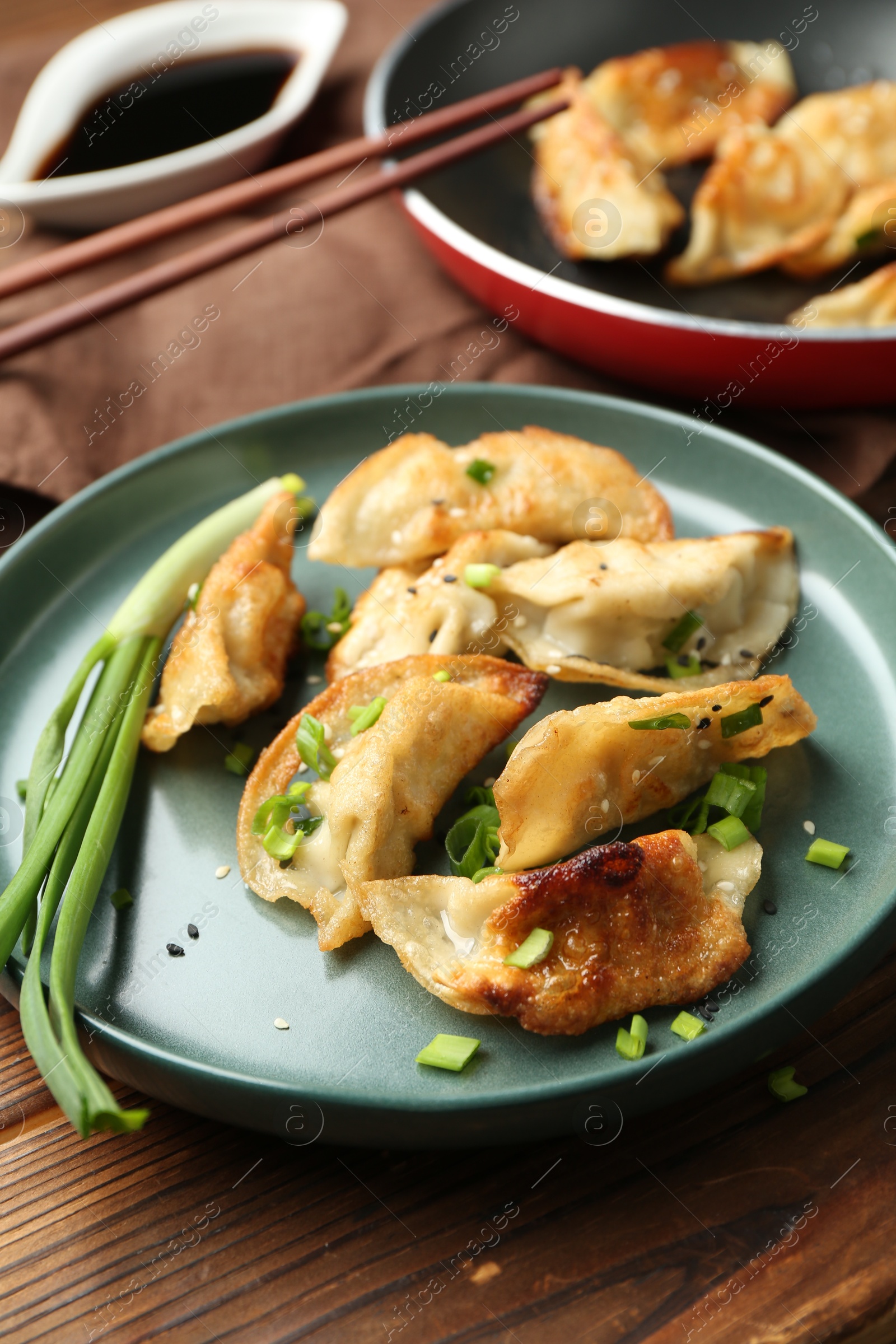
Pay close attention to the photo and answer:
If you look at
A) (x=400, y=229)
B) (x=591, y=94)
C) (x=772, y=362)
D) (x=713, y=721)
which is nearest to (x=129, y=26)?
(x=400, y=229)

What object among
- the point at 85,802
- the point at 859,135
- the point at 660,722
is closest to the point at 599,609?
the point at 660,722

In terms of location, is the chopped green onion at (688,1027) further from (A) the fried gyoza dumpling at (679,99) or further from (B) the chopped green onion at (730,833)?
(A) the fried gyoza dumpling at (679,99)

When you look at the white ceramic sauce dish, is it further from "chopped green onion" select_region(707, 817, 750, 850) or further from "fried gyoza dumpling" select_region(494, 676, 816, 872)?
"chopped green onion" select_region(707, 817, 750, 850)

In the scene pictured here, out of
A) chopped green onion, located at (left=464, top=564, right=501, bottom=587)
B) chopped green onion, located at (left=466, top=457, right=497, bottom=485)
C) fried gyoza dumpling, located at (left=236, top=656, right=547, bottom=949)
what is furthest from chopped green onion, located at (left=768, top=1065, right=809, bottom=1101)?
chopped green onion, located at (left=466, top=457, right=497, bottom=485)

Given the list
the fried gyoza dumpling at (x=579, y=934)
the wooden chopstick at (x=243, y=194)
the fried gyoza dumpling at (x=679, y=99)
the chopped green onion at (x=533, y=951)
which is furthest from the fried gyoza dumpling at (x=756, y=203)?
the chopped green onion at (x=533, y=951)

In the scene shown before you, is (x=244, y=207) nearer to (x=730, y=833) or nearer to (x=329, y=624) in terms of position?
(x=329, y=624)

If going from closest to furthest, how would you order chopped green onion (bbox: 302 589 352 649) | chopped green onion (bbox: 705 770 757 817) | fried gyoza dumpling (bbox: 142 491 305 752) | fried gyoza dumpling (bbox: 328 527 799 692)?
chopped green onion (bbox: 705 770 757 817), fried gyoza dumpling (bbox: 142 491 305 752), fried gyoza dumpling (bbox: 328 527 799 692), chopped green onion (bbox: 302 589 352 649)

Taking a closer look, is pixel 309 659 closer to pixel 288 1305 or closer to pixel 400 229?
pixel 288 1305
